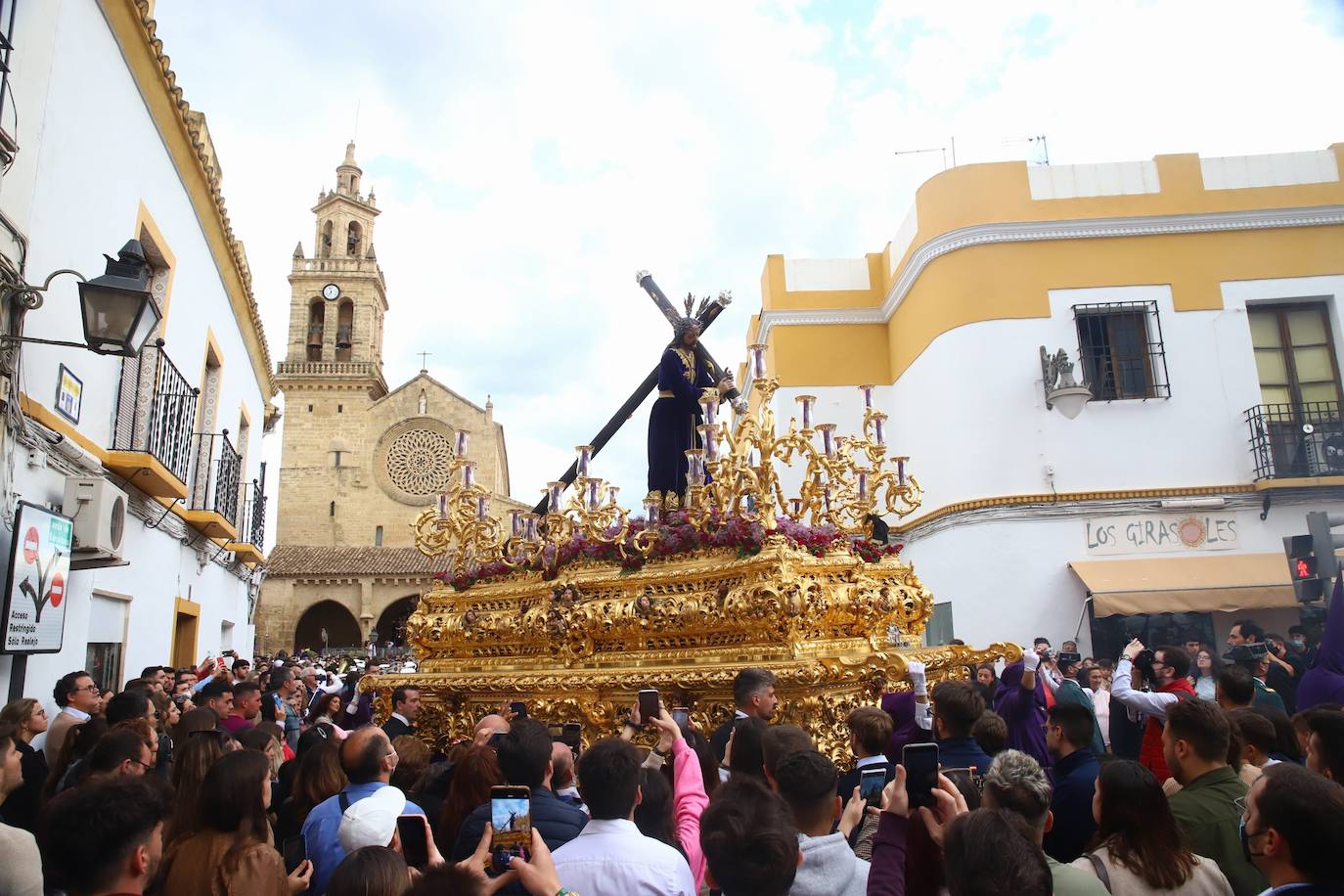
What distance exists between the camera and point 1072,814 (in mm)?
3221

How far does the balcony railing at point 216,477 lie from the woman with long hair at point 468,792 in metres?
8.92

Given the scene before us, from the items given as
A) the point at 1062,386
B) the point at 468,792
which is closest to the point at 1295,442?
the point at 1062,386

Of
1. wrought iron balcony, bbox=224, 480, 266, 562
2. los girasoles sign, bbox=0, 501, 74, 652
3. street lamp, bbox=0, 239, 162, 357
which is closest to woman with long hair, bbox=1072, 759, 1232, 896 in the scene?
street lamp, bbox=0, 239, 162, 357

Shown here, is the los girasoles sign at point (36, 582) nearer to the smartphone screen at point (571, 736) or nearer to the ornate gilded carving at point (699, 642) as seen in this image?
the ornate gilded carving at point (699, 642)

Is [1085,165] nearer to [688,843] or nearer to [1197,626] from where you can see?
[1197,626]

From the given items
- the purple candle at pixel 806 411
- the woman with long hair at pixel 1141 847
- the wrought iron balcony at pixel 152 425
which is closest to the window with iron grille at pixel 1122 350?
the purple candle at pixel 806 411

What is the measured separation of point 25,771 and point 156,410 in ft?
17.8

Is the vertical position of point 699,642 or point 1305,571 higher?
point 1305,571

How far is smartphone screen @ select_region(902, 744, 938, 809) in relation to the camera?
2.44 m

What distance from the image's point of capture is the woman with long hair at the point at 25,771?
13.2 feet

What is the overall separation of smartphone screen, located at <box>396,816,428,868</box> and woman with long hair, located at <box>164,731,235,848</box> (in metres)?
0.77

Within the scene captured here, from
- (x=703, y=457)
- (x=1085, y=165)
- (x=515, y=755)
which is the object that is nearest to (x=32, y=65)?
(x=703, y=457)

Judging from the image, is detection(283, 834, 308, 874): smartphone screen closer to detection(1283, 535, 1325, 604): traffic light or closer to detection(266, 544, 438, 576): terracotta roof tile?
detection(1283, 535, 1325, 604): traffic light

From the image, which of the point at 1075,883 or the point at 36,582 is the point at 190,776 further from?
the point at 36,582
